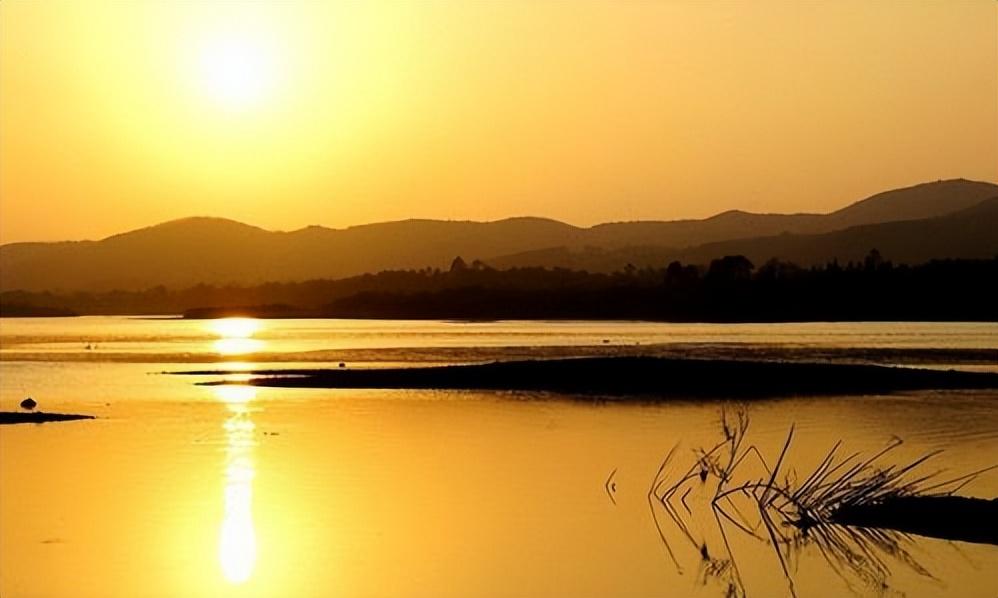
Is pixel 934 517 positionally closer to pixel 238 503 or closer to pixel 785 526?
pixel 785 526

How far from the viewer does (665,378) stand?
55562 mm

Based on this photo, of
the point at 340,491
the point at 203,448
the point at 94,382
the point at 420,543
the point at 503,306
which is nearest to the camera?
the point at 420,543

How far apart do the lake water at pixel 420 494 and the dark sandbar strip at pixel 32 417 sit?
3.83 ft

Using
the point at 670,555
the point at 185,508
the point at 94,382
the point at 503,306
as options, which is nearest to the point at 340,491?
the point at 185,508

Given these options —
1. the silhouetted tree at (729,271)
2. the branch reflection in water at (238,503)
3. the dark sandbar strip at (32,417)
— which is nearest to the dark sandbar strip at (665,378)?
the branch reflection in water at (238,503)

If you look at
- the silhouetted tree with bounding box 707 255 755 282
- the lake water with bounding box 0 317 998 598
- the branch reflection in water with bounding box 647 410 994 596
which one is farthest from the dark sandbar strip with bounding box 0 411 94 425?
the silhouetted tree with bounding box 707 255 755 282

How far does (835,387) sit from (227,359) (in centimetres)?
4285

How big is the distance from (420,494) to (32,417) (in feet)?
64.9

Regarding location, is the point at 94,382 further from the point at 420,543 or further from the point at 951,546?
the point at 951,546

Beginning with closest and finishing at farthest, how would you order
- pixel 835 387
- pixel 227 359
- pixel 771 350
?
pixel 835 387, pixel 771 350, pixel 227 359

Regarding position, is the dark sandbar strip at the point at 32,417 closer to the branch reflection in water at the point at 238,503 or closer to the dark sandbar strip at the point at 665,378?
the branch reflection in water at the point at 238,503

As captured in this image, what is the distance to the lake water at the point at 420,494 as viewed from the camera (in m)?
→ 20.4

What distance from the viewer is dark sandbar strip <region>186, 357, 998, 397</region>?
53562mm

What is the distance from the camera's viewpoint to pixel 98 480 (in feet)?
99.2
